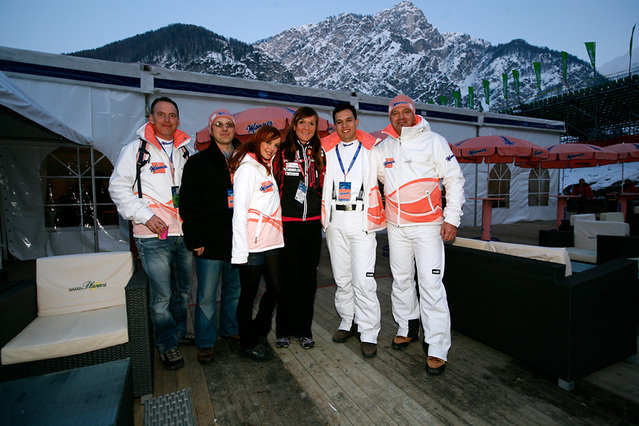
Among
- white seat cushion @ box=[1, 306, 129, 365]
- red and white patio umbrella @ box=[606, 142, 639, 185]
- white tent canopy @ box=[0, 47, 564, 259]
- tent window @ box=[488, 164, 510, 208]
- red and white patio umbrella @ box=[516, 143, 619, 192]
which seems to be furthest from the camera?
tent window @ box=[488, 164, 510, 208]

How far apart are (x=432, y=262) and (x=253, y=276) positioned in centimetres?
136

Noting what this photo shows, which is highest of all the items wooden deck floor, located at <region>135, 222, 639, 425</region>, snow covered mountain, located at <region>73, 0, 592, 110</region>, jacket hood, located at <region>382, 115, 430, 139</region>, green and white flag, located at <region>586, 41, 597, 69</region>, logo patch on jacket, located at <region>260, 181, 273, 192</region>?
snow covered mountain, located at <region>73, 0, 592, 110</region>

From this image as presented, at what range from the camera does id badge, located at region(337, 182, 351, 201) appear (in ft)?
8.54

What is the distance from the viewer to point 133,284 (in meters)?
2.11

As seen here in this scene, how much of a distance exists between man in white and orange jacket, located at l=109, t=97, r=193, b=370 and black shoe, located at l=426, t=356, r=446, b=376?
1842 millimetres

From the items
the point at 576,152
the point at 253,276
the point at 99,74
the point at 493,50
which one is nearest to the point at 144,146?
the point at 253,276

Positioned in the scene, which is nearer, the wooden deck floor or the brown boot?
the wooden deck floor

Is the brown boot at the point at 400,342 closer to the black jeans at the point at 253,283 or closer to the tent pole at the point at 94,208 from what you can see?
the black jeans at the point at 253,283

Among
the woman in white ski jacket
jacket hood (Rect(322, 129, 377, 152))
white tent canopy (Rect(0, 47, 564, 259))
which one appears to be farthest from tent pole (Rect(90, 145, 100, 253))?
jacket hood (Rect(322, 129, 377, 152))

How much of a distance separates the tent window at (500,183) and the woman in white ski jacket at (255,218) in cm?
1099

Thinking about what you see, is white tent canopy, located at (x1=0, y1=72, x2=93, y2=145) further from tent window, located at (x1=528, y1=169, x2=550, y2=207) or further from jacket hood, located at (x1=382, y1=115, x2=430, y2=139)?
tent window, located at (x1=528, y1=169, x2=550, y2=207)

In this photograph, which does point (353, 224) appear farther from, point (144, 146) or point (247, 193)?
point (144, 146)

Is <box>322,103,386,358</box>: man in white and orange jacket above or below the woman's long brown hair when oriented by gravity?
below

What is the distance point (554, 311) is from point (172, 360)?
106 inches
